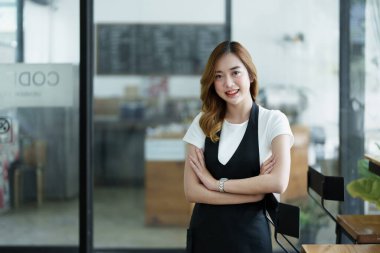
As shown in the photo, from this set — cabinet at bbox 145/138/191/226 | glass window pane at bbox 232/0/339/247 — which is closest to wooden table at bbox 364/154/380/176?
glass window pane at bbox 232/0/339/247

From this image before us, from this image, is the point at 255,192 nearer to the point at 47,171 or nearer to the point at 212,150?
the point at 212,150

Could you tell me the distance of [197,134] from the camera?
2.15m

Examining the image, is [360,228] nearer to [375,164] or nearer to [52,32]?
[375,164]

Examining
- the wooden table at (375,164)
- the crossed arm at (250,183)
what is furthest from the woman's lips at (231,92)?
the wooden table at (375,164)

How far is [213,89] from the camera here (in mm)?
Result: 2168

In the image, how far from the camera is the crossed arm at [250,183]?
2041mm

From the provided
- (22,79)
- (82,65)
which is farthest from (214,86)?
(22,79)

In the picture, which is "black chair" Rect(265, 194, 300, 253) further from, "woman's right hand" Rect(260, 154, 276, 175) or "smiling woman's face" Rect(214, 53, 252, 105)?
"smiling woman's face" Rect(214, 53, 252, 105)

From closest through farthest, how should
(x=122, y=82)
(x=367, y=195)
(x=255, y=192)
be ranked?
(x=255, y=192)
(x=367, y=195)
(x=122, y=82)

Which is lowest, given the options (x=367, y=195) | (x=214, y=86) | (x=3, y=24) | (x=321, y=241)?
(x=321, y=241)

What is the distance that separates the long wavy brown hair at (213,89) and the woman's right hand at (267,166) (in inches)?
7.7

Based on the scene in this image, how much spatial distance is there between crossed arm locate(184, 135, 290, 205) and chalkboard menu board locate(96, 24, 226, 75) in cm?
224

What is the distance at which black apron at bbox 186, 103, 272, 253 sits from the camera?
2.05 meters

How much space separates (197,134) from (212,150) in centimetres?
10
